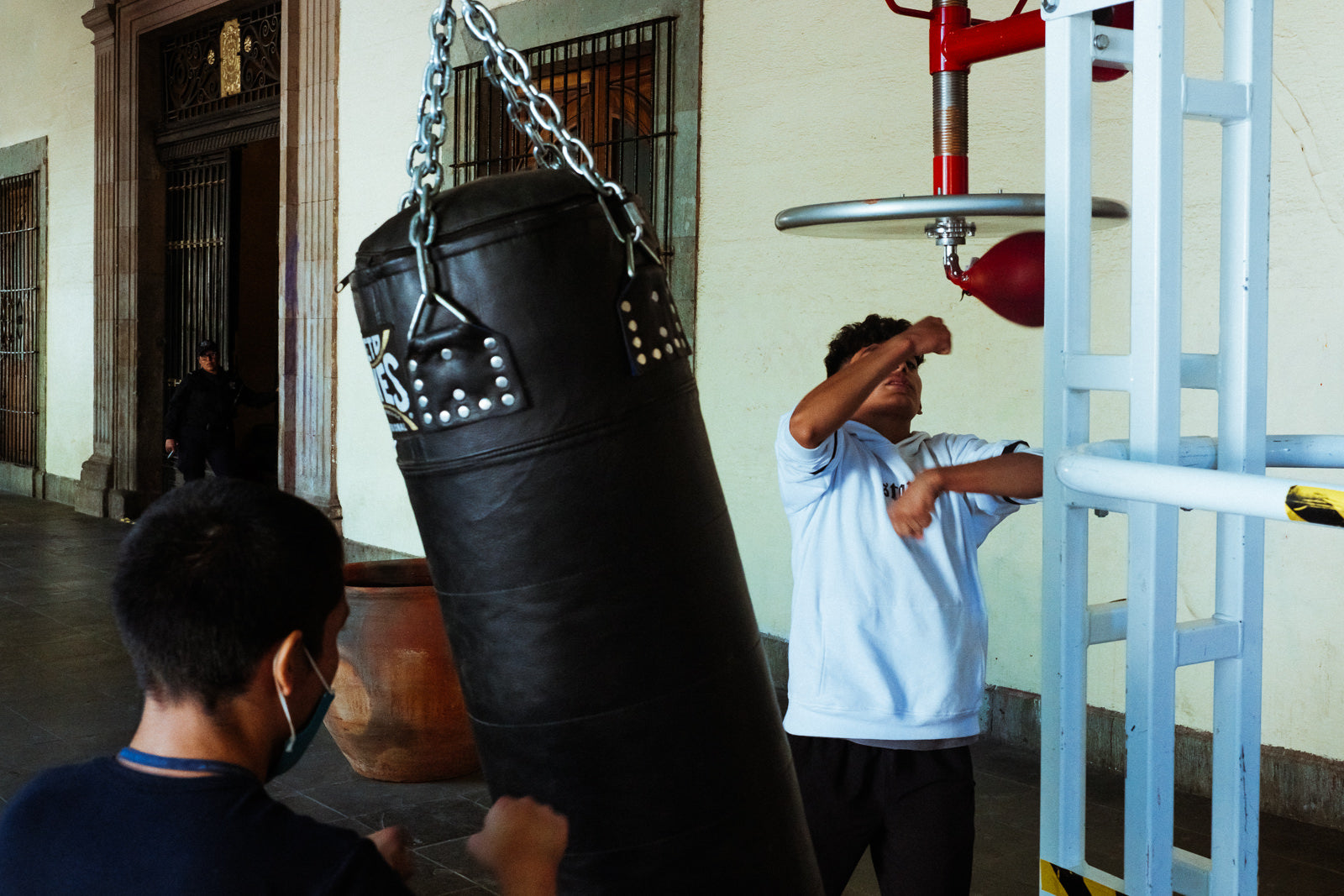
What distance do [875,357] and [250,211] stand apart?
10842mm

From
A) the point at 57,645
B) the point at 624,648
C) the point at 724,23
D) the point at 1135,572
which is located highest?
the point at 724,23

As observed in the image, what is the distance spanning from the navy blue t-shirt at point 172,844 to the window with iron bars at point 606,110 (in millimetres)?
4387

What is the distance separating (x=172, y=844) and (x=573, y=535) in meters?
0.57

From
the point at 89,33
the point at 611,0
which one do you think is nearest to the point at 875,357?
the point at 611,0

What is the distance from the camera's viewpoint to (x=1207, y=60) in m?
3.91

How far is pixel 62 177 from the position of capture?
11.2 metres

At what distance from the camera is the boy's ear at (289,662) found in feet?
4.11

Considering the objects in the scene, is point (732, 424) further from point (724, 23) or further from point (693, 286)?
point (724, 23)

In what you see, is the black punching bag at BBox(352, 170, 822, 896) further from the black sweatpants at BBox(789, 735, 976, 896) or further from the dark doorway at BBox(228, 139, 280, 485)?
the dark doorway at BBox(228, 139, 280, 485)

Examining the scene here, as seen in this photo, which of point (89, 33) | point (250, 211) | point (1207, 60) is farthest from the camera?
point (250, 211)

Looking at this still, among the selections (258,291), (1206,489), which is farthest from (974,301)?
(258,291)

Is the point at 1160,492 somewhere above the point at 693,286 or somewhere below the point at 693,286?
below

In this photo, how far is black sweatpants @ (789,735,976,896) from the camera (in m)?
2.34

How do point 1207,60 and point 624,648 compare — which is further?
point 1207,60
